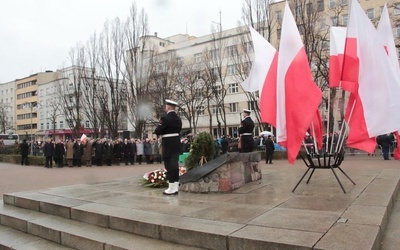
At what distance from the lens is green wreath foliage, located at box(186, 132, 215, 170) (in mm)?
8945

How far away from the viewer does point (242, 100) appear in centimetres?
5603

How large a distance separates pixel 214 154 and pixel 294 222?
4.62 metres

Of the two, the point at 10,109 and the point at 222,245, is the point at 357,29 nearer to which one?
the point at 222,245

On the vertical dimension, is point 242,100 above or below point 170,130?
above

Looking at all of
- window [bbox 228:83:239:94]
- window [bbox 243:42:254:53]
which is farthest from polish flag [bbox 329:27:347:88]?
window [bbox 228:83:239:94]

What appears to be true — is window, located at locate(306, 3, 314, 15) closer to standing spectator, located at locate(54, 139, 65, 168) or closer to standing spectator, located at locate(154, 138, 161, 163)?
standing spectator, located at locate(154, 138, 161, 163)

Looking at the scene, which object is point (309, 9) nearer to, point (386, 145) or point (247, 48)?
point (247, 48)

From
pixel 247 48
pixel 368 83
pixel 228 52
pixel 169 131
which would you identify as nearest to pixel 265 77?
pixel 368 83

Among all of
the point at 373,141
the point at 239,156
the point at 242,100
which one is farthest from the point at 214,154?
the point at 242,100

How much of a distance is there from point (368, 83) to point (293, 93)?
1437mm

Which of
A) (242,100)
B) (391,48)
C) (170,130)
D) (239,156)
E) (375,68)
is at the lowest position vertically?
(239,156)

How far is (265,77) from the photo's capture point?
7.62m

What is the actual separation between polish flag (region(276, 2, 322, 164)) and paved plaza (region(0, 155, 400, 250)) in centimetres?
122

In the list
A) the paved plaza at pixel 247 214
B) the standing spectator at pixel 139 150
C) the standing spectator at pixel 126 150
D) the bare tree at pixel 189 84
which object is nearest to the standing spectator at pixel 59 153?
the standing spectator at pixel 126 150
